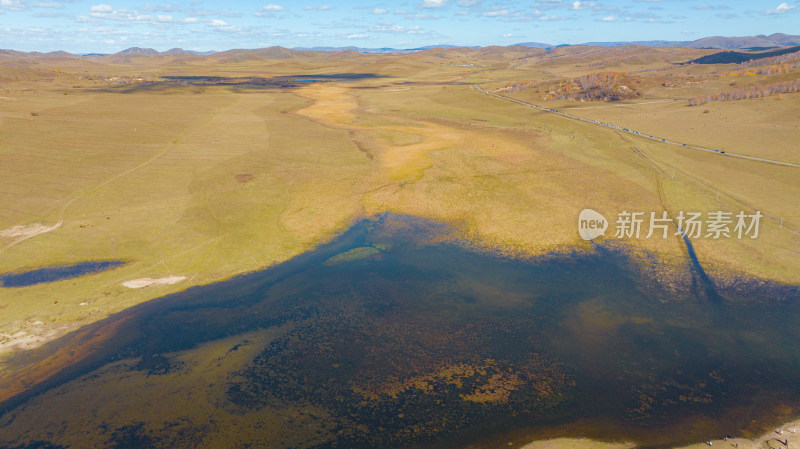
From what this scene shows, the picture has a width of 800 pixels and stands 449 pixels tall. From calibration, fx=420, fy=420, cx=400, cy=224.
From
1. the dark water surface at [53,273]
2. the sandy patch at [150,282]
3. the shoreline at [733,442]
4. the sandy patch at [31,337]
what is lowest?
the shoreline at [733,442]

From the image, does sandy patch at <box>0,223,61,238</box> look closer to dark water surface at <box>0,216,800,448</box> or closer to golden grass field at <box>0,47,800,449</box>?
golden grass field at <box>0,47,800,449</box>

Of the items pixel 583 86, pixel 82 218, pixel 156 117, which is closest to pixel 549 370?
pixel 82 218

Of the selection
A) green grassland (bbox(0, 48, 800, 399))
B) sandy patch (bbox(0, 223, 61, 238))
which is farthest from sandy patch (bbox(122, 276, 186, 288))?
sandy patch (bbox(0, 223, 61, 238))

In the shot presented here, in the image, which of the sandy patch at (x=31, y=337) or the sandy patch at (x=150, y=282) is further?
the sandy patch at (x=150, y=282)

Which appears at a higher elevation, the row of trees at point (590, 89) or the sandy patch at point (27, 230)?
the row of trees at point (590, 89)

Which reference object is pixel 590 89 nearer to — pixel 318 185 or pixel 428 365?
pixel 318 185

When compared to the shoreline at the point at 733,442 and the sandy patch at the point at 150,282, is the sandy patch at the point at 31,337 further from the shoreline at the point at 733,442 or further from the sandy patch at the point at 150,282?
the shoreline at the point at 733,442

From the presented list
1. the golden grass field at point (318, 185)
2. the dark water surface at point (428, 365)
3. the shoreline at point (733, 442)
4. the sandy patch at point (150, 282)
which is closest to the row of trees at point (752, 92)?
the golden grass field at point (318, 185)
